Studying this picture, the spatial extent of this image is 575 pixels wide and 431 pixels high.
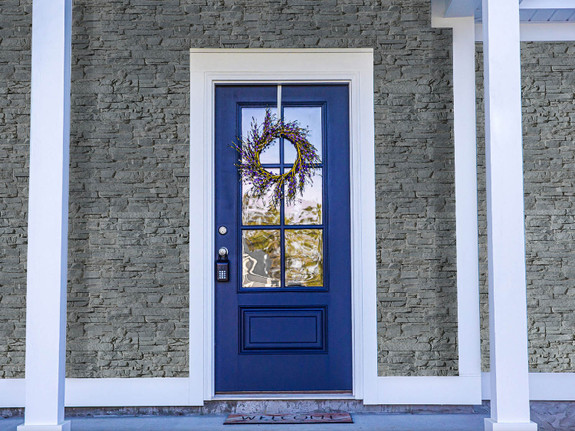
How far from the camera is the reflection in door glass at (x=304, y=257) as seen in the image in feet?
12.5

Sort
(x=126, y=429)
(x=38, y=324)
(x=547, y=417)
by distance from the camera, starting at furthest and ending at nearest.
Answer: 1. (x=547, y=417)
2. (x=126, y=429)
3. (x=38, y=324)

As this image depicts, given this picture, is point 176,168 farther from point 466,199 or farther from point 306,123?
point 466,199

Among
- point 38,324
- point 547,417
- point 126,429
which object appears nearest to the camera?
point 38,324

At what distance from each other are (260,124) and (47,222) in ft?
4.88

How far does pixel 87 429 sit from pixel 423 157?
8.28 feet

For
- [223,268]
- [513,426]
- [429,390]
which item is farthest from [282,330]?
[513,426]

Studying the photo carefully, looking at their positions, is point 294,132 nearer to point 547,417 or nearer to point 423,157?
point 423,157

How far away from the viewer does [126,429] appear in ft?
11.1

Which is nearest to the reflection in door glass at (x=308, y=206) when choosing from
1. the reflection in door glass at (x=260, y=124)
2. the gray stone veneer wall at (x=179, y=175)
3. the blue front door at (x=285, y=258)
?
the blue front door at (x=285, y=258)

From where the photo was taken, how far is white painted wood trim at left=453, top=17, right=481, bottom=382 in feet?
12.0

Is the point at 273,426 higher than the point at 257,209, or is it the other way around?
the point at 257,209

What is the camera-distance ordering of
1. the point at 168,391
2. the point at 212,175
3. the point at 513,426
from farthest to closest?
the point at 212,175 → the point at 168,391 → the point at 513,426

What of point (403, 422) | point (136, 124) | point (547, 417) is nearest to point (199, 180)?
A: point (136, 124)

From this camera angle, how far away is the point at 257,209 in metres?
3.82
